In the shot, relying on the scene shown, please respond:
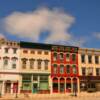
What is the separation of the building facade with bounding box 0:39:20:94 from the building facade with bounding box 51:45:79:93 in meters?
8.66

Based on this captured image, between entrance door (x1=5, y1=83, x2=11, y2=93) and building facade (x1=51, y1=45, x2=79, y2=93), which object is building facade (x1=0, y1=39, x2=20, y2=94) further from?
building facade (x1=51, y1=45, x2=79, y2=93)

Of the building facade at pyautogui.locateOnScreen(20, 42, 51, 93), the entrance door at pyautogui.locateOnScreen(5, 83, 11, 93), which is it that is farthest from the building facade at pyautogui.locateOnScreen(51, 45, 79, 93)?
the entrance door at pyautogui.locateOnScreen(5, 83, 11, 93)

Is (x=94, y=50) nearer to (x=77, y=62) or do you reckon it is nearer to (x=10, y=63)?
(x=77, y=62)

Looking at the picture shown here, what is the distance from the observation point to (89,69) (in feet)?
165

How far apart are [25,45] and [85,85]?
17.8 metres

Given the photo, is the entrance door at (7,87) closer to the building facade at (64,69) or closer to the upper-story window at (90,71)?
the building facade at (64,69)

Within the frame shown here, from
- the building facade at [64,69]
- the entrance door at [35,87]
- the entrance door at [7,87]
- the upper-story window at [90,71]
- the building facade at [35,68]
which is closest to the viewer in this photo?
the entrance door at [7,87]

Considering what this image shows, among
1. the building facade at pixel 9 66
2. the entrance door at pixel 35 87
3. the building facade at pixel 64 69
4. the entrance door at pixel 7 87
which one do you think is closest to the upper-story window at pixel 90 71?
the building facade at pixel 64 69

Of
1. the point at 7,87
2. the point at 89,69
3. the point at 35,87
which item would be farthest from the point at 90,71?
the point at 7,87

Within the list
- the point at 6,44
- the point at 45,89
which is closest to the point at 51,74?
the point at 45,89

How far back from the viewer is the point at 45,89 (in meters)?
45.4

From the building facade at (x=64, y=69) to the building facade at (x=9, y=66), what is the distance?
8.66m

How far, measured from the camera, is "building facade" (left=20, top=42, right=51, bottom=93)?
44375 millimetres

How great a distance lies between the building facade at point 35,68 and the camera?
44.4 m
